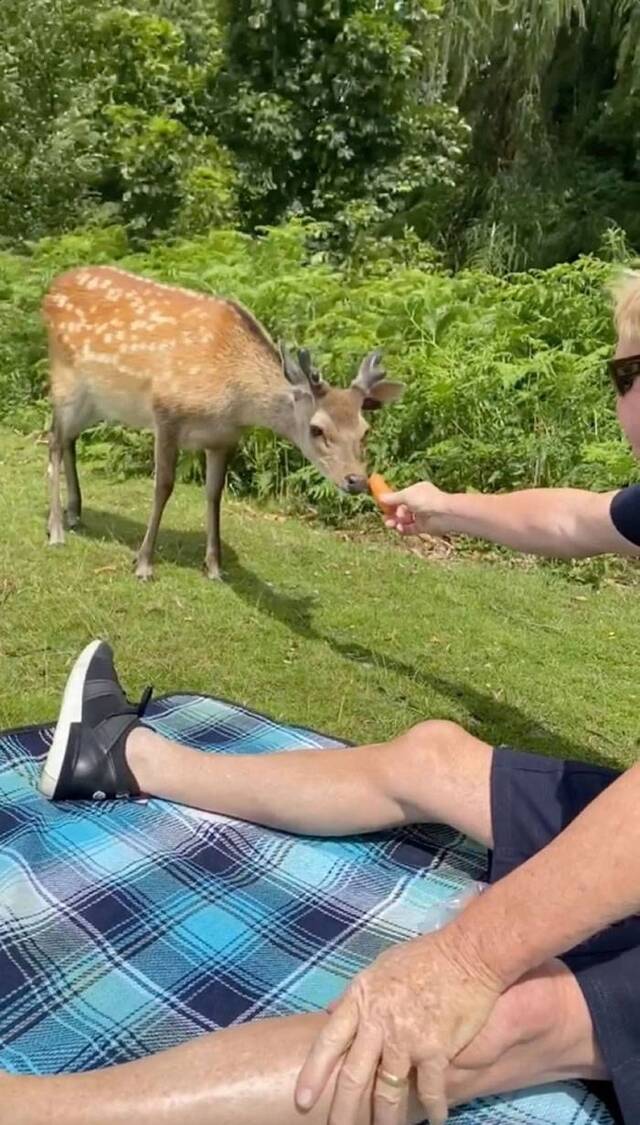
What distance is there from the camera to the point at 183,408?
6.00 m

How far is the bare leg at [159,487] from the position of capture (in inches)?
225

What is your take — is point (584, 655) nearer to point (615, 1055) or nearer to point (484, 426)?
point (484, 426)

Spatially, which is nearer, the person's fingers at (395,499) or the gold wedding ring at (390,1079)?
the gold wedding ring at (390,1079)

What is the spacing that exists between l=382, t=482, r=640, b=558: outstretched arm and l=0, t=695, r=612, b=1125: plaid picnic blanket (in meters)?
0.96

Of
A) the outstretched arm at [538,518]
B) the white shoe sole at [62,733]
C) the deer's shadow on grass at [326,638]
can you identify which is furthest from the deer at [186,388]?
the white shoe sole at [62,733]

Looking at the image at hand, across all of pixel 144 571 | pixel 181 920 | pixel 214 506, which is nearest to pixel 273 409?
pixel 214 506

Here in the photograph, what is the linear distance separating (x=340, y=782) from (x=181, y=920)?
507mm

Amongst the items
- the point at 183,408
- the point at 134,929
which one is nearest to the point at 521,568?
the point at 183,408

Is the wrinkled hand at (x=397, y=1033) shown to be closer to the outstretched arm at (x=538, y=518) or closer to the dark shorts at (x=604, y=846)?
the dark shorts at (x=604, y=846)

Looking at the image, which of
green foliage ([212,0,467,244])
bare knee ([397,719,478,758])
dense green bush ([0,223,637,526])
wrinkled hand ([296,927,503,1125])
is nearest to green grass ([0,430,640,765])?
dense green bush ([0,223,637,526])

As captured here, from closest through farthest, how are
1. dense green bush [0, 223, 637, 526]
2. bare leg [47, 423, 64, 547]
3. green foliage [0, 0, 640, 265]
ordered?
bare leg [47, 423, 64, 547], dense green bush [0, 223, 637, 526], green foliage [0, 0, 640, 265]

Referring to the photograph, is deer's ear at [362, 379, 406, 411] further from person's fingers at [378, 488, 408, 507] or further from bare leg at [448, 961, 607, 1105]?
bare leg at [448, 961, 607, 1105]

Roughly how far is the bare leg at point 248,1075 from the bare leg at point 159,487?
3914mm

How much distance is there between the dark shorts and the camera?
197 centimetres
